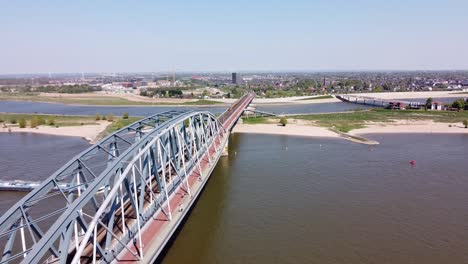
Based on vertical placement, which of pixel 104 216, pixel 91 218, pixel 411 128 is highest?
pixel 91 218

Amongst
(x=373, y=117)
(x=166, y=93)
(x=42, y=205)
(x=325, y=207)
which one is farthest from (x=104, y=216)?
(x=166, y=93)

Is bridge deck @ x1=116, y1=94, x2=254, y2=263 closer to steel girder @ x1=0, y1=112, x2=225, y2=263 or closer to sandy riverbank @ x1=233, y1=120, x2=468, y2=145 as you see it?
steel girder @ x1=0, y1=112, x2=225, y2=263

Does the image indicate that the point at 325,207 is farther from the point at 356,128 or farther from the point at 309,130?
the point at 356,128

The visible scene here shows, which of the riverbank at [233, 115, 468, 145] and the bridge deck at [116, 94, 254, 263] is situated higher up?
the bridge deck at [116, 94, 254, 263]

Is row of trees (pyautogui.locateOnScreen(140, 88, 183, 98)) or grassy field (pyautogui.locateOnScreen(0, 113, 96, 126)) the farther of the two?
row of trees (pyautogui.locateOnScreen(140, 88, 183, 98))

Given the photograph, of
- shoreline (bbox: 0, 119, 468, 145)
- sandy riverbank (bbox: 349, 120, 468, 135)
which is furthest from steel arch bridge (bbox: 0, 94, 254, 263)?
sandy riverbank (bbox: 349, 120, 468, 135)

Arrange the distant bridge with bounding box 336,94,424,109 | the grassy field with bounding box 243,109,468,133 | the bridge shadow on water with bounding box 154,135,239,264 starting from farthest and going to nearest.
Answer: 1. the distant bridge with bounding box 336,94,424,109
2. the grassy field with bounding box 243,109,468,133
3. the bridge shadow on water with bounding box 154,135,239,264

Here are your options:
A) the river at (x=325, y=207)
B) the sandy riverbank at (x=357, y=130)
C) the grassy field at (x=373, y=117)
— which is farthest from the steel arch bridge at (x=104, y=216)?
the grassy field at (x=373, y=117)
